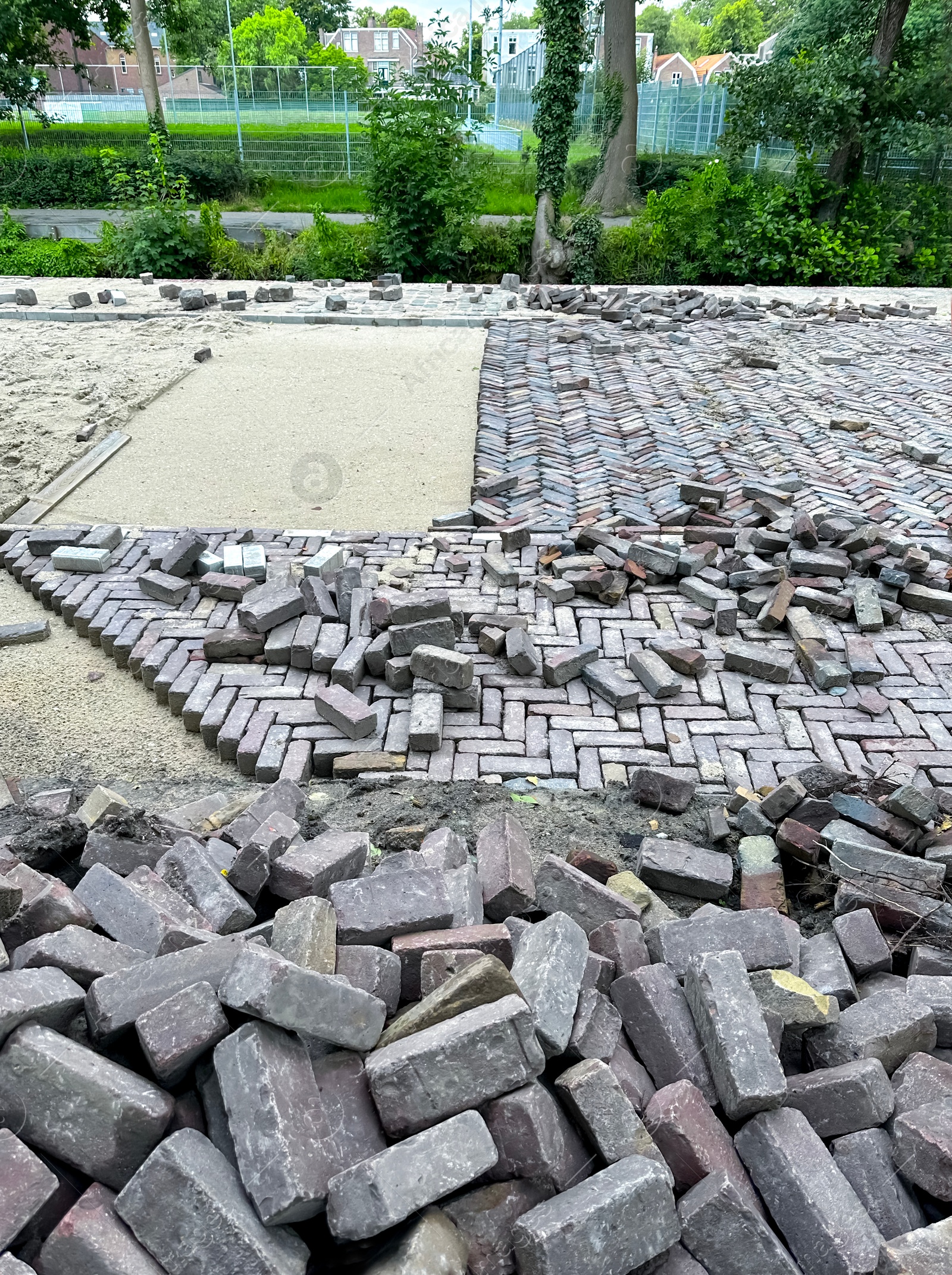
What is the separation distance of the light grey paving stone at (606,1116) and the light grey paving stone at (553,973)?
102 mm

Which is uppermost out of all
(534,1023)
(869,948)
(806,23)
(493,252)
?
(806,23)

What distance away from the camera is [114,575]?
612 cm

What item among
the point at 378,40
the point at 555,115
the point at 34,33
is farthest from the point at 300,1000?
the point at 378,40

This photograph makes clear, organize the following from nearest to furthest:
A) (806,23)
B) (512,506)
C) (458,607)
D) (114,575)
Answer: (458,607) → (114,575) → (512,506) → (806,23)

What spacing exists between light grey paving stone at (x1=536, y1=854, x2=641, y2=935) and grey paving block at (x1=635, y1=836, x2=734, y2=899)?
17.6 inches

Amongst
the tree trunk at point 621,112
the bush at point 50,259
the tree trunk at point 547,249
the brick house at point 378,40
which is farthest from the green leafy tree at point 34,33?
the brick house at point 378,40

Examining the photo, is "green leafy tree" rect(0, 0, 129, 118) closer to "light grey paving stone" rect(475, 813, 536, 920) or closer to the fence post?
the fence post

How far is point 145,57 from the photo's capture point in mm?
25984

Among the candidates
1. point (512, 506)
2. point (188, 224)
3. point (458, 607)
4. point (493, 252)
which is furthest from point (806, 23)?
point (458, 607)

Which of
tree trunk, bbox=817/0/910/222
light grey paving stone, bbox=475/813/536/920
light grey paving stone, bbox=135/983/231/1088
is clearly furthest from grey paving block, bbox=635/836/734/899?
tree trunk, bbox=817/0/910/222

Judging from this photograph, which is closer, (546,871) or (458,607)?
(546,871)

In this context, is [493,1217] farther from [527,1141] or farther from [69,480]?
[69,480]

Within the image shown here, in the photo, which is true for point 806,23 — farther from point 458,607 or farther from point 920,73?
point 458,607

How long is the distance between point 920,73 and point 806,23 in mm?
12133
